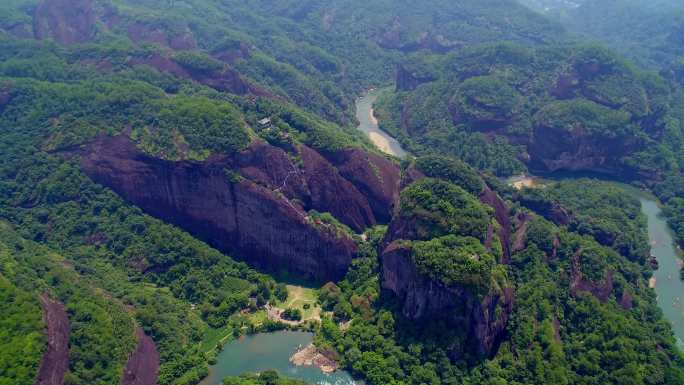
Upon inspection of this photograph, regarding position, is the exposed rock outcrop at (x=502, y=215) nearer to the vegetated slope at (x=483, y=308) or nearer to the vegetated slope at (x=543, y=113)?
the vegetated slope at (x=483, y=308)

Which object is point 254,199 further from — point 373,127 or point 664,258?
point 664,258

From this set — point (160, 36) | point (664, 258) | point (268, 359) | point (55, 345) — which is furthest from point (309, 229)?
point (160, 36)

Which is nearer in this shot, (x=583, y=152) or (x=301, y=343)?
(x=301, y=343)

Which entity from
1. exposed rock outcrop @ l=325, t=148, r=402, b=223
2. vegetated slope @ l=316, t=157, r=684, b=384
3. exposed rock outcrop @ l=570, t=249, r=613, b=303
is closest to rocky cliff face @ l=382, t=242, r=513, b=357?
vegetated slope @ l=316, t=157, r=684, b=384

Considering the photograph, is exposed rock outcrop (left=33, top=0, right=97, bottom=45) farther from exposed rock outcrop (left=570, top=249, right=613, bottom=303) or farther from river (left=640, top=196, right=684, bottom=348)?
river (left=640, top=196, right=684, bottom=348)

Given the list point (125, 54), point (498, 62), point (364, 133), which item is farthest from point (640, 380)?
point (125, 54)

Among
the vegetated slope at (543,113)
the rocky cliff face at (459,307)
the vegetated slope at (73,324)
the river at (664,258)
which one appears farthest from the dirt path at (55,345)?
the vegetated slope at (543,113)
